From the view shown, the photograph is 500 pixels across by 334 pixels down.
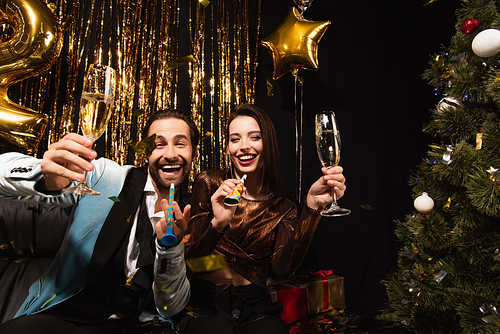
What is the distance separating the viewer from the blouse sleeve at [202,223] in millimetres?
1361

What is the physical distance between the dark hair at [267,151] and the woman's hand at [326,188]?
12.8 inches

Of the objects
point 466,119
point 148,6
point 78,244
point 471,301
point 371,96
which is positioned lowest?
point 471,301

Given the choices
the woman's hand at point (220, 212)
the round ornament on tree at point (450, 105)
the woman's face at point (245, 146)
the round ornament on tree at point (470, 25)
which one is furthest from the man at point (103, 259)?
the round ornament on tree at point (470, 25)

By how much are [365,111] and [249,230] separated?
56.9 inches

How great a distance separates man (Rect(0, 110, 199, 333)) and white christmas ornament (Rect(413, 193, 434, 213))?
1.08 m

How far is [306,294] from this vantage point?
1.72 metres

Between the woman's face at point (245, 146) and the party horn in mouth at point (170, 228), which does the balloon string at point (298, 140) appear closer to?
the woman's face at point (245, 146)

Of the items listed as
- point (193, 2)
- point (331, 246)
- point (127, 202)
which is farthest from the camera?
point (331, 246)

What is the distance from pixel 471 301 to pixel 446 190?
0.47 metres

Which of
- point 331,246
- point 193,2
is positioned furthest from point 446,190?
point 193,2

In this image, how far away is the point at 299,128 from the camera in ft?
8.02

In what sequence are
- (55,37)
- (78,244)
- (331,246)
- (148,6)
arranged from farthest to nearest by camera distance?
1. (331,246)
2. (148,6)
3. (55,37)
4. (78,244)

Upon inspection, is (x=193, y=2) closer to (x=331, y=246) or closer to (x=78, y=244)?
(x=78, y=244)

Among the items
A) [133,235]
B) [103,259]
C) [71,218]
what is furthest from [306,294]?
[71,218]
